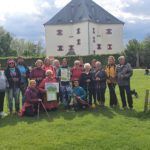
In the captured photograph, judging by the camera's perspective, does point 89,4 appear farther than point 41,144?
Result: Yes

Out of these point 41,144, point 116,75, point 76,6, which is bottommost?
point 41,144

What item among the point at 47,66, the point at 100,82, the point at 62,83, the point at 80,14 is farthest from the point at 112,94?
the point at 80,14

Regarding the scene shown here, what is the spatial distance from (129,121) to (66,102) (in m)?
3.21

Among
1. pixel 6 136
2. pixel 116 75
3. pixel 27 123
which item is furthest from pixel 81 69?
pixel 6 136

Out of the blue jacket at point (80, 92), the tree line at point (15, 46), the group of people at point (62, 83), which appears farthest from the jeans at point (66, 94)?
the tree line at point (15, 46)

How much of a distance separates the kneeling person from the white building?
6539 centimetres

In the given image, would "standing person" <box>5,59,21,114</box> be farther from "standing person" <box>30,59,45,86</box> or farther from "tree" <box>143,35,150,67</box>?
"tree" <box>143,35,150,67</box>

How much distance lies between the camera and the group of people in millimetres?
14852

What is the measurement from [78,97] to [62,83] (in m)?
1.01

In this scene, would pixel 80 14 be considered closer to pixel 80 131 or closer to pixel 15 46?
pixel 15 46

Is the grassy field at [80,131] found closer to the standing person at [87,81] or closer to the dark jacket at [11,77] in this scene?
the standing person at [87,81]

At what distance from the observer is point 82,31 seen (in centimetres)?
8125

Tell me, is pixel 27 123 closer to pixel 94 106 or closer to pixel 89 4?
pixel 94 106

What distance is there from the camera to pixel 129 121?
13.2 meters
